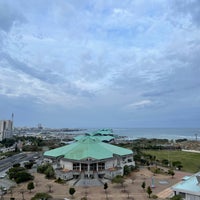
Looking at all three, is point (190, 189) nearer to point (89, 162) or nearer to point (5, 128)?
point (89, 162)

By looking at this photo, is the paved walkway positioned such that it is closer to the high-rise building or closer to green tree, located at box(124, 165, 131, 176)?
green tree, located at box(124, 165, 131, 176)

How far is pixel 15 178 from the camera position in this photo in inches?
1483

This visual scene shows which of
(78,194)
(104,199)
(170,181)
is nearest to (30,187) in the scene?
(78,194)

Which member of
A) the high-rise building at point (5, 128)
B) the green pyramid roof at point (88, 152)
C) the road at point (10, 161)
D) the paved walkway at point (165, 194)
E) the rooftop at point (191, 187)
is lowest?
the paved walkway at point (165, 194)

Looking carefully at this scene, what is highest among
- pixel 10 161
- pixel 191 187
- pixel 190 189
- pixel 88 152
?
pixel 88 152

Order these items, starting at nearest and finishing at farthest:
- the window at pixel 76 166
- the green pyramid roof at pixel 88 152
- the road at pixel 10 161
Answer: the green pyramid roof at pixel 88 152 → the window at pixel 76 166 → the road at pixel 10 161

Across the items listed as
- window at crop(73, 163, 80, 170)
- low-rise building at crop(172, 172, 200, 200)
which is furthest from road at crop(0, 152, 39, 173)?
low-rise building at crop(172, 172, 200, 200)

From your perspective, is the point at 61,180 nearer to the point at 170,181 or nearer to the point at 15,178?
the point at 15,178

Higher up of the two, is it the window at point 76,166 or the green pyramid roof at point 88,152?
the green pyramid roof at point 88,152

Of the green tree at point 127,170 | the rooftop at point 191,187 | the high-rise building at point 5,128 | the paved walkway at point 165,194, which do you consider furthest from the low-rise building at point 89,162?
the high-rise building at point 5,128

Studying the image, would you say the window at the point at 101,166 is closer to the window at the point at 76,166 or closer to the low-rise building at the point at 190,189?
the window at the point at 76,166

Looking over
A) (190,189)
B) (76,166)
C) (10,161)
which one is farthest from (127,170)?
(10,161)

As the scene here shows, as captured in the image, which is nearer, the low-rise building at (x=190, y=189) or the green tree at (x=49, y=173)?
the low-rise building at (x=190, y=189)

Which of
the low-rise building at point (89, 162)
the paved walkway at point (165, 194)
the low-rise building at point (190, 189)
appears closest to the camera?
the low-rise building at point (190, 189)
